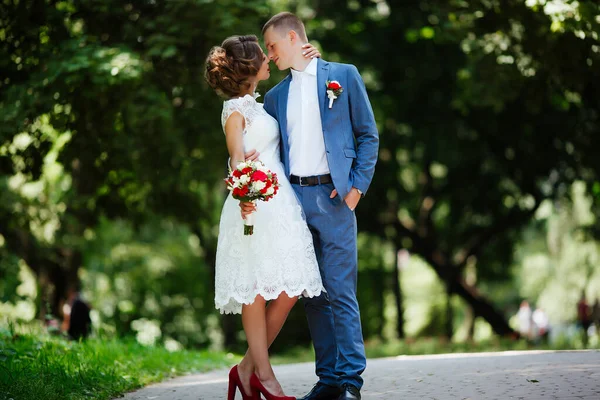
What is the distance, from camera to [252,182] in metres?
4.92

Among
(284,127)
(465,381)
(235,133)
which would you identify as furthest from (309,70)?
(465,381)

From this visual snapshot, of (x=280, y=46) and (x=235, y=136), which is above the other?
(x=280, y=46)

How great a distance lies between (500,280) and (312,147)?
18.5 meters

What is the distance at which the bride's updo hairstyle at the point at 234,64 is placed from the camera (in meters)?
5.37

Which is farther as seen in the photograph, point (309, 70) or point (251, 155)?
point (309, 70)

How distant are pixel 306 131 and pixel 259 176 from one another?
2.09ft

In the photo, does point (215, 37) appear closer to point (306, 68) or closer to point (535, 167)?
point (306, 68)

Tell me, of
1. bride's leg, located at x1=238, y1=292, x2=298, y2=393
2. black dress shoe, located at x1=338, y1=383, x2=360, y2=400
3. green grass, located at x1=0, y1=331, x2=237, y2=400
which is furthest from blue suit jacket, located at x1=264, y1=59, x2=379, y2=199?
green grass, located at x1=0, y1=331, x2=237, y2=400

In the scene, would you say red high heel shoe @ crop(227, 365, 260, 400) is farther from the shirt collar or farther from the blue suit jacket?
the shirt collar

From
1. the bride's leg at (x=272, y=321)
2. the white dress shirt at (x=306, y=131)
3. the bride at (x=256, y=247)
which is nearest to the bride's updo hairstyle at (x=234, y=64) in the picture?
the bride at (x=256, y=247)

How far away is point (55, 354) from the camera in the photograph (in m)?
7.14

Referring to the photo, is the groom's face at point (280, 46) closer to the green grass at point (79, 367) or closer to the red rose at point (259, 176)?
the red rose at point (259, 176)

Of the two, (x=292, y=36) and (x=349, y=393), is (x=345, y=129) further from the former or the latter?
(x=349, y=393)

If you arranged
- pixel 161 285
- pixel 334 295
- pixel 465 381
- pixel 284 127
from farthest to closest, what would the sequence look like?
pixel 161 285 → pixel 465 381 → pixel 284 127 → pixel 334 295
